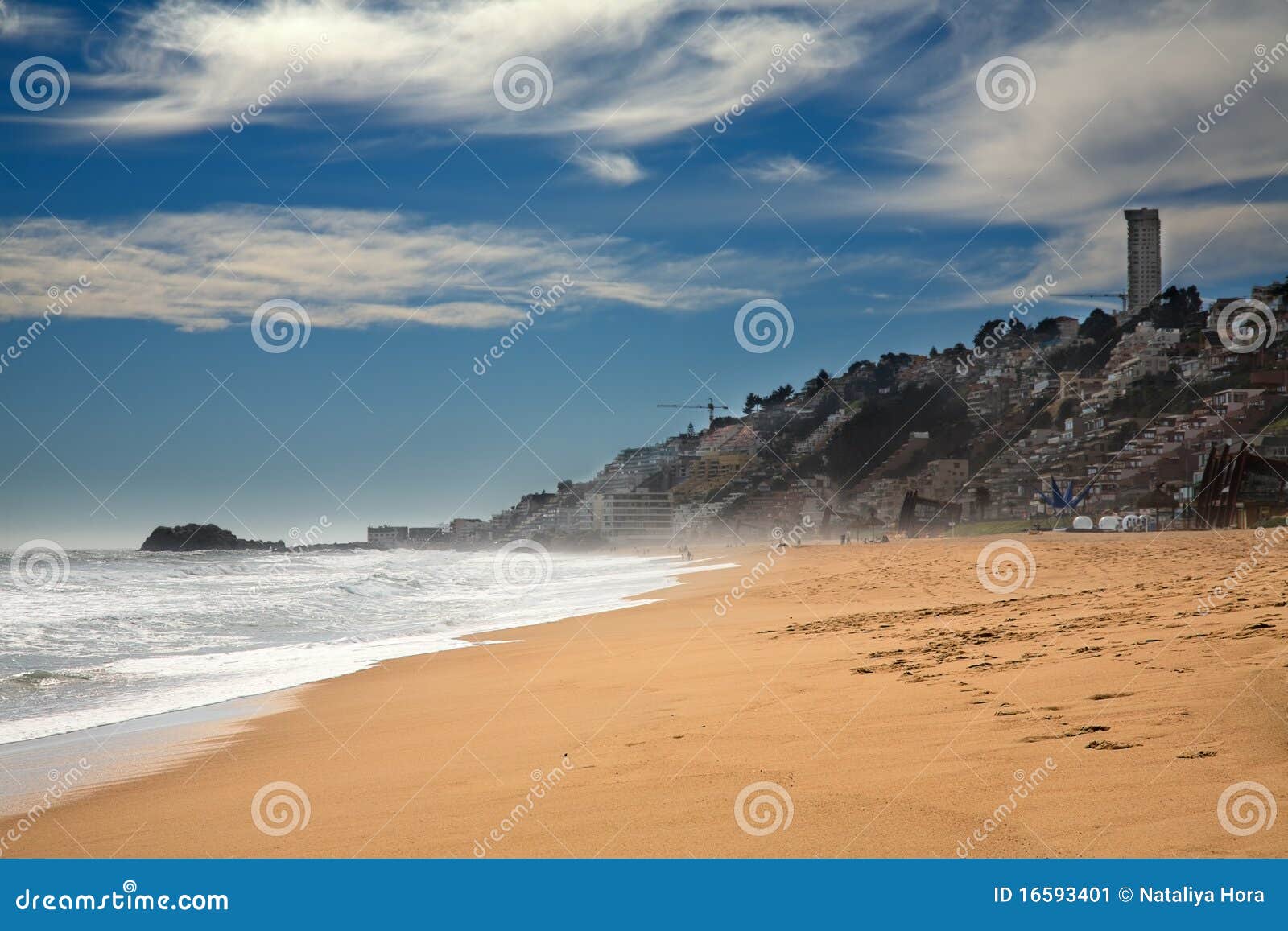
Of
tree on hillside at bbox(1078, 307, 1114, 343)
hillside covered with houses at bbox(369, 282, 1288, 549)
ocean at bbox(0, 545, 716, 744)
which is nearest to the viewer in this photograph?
ocean at bbox(0, 545, 716, 744)

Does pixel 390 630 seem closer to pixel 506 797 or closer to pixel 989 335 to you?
pixel 506 797

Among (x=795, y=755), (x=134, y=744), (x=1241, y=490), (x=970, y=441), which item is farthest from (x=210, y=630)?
(x=970, y=441)

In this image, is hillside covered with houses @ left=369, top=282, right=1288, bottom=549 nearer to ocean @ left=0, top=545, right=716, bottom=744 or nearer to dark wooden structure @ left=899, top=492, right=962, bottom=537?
dark wooden structure @ left=899, top=492, right=962, bottom=537

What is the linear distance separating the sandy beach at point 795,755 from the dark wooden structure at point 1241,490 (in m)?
37.0

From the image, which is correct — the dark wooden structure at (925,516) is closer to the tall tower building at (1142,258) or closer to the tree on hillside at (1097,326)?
the tree on hillside at (1097,326)

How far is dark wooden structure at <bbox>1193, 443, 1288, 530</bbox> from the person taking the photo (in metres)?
41.1

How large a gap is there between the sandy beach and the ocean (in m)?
1.85

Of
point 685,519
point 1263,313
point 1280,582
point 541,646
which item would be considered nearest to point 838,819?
point 1280,582

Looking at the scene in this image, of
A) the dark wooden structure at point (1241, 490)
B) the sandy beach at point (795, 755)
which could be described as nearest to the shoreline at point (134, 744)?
the sandy beach at point (795, 755)

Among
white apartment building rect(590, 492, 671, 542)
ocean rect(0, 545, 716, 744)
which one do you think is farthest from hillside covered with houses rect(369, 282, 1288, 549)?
ocean rect(0, 545, 716, 744)

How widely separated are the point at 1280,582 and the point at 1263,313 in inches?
3112

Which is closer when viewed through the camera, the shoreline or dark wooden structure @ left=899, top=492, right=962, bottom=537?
the shoreline

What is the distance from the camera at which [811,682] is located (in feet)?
24.4

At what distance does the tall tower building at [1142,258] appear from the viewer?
464ft
